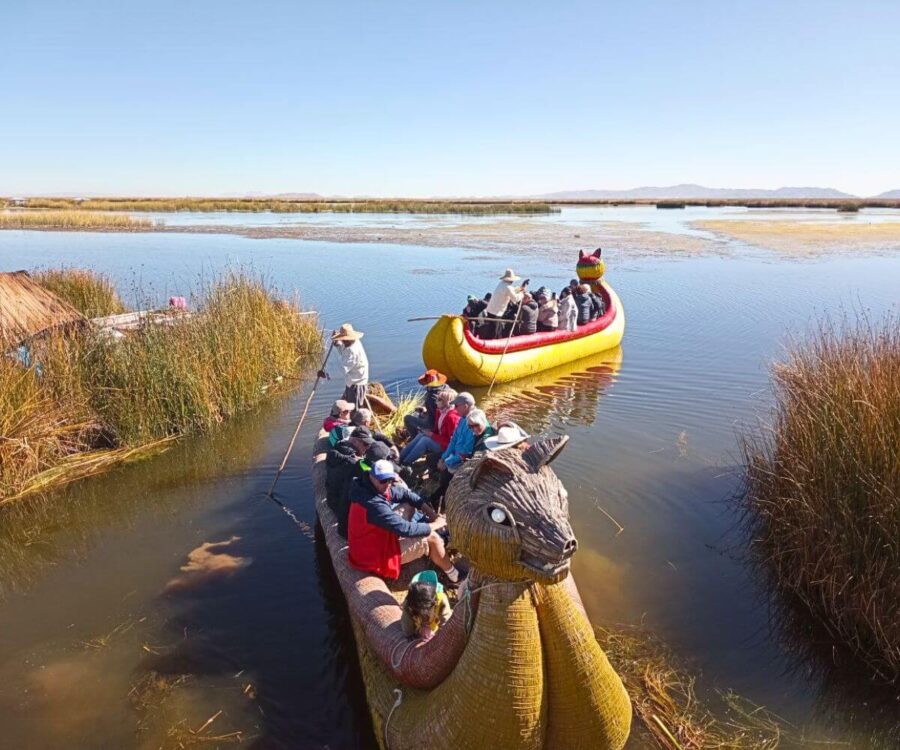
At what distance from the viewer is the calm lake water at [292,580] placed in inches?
194

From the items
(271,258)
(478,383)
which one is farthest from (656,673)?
(271,258)

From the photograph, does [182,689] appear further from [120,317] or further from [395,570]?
[120,317]

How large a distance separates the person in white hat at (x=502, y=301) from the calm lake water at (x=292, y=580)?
1509mm

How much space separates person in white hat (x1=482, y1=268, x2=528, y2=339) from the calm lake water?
1.51m

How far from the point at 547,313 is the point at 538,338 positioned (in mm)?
737

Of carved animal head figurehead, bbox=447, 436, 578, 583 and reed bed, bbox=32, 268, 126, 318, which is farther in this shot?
reed bed, bbox=32, 268, 126, 318

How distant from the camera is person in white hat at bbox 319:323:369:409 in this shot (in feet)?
28.5

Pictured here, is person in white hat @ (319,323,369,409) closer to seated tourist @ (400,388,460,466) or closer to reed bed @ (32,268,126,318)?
seated tourist @ (400,388,460,466)

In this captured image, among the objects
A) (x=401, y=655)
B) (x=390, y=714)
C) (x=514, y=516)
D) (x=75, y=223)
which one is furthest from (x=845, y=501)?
(x=75, y=223)

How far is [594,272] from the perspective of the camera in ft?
52.0

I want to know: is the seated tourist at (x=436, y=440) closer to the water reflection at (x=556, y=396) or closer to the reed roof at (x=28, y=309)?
the water reflection at (x=556, y=396)

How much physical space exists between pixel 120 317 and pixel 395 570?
34.3ft

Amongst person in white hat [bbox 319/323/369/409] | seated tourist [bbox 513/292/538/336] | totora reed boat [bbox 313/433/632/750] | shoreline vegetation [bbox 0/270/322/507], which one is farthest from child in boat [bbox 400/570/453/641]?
seated tourist [bbox 513/292/538/336]

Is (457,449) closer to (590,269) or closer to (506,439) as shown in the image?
(506,439)
